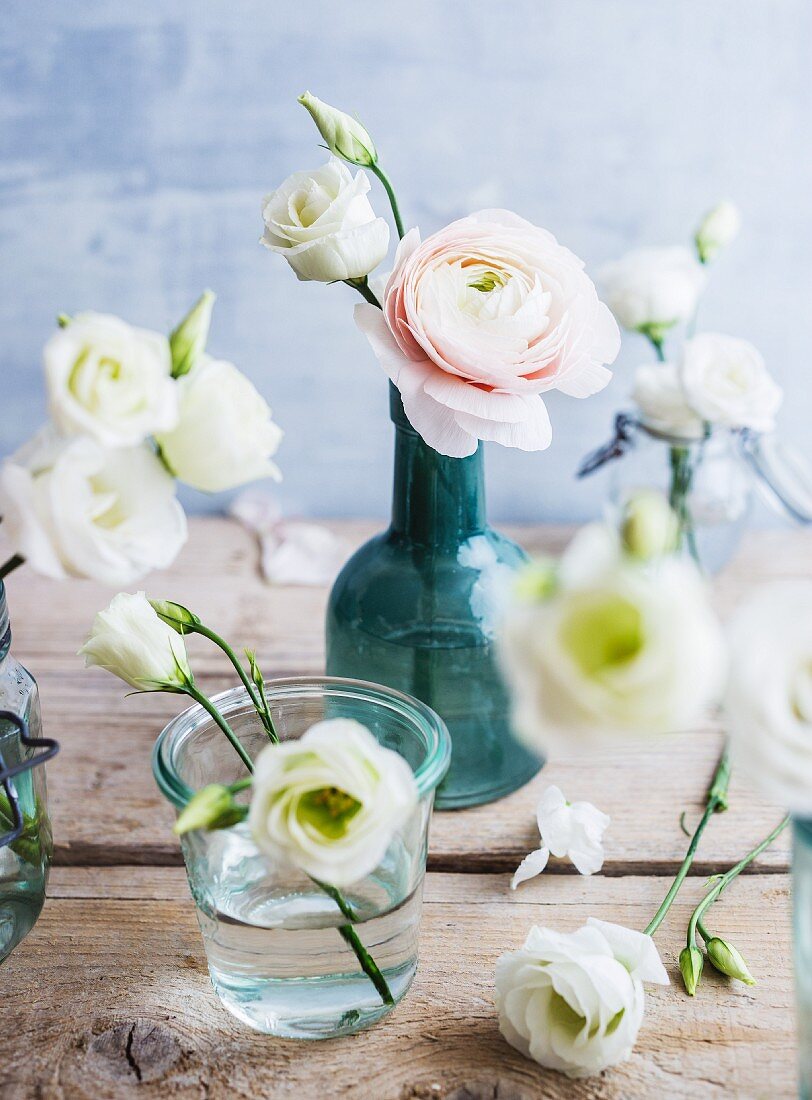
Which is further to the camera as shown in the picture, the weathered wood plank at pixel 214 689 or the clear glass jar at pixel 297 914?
the weathered wood plank at pixel 214 689

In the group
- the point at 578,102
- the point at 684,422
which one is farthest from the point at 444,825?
the point at 578,102

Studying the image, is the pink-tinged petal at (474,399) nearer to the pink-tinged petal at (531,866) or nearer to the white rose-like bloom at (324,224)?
the white rose-like bloom at (324,224)

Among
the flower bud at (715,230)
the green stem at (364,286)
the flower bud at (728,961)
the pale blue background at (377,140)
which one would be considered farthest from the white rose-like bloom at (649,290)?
the flower bud at (728,961)

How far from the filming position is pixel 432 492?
1.76ft

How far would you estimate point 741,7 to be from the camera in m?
0.84

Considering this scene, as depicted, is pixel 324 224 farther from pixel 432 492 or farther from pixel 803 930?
pixel 803 930

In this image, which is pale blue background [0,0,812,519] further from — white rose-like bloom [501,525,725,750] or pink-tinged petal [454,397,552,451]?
white rose-like bloom [501,525,725,750]

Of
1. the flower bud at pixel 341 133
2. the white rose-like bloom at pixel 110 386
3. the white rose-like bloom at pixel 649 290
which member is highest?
the flower bud at pixel 341 133

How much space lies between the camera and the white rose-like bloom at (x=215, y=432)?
31 cm

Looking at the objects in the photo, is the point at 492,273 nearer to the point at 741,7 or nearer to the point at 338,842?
the point at 338,842

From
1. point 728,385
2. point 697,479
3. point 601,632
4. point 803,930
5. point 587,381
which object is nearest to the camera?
point 601,632

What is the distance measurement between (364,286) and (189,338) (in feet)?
0.56

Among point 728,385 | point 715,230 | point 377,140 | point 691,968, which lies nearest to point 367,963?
point 691,968

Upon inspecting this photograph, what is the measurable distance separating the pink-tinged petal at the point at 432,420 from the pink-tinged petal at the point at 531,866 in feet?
0.65
